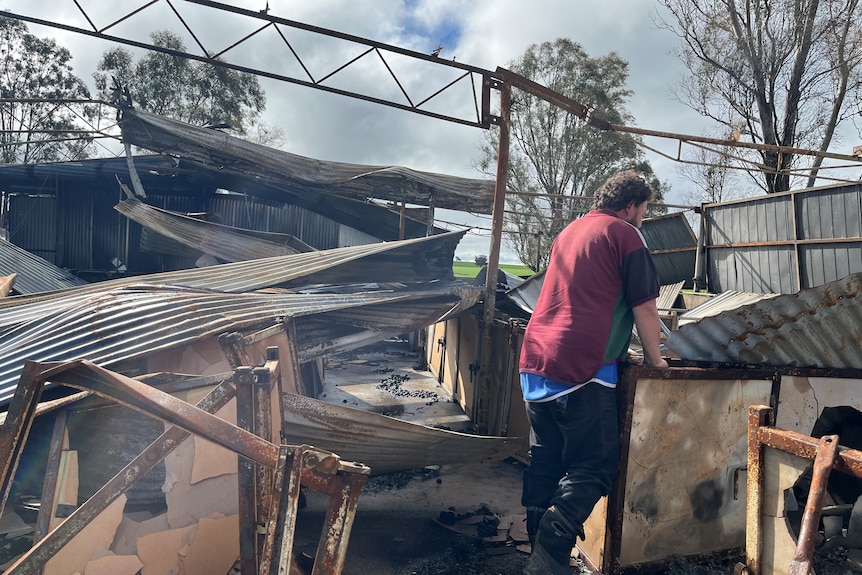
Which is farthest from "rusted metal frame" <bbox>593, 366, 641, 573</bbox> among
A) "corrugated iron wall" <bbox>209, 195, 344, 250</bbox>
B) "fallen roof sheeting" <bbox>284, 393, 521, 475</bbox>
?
"corrugated iron wall" <bbox>209, 195, 344, 250</bbox>

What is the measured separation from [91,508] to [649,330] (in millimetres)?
2368

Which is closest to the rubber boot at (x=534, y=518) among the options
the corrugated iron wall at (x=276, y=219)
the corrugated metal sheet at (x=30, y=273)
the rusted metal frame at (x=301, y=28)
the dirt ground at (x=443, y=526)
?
the dirt ground at (x=443, y=526)

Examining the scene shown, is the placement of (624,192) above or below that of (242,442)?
above

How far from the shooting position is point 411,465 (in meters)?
3.56

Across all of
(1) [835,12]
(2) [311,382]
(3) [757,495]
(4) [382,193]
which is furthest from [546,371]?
(1) [835,12]

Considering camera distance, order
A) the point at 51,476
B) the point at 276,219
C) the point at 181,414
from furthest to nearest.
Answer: the point at 276,219
the point at 51,476
the point at 181,414

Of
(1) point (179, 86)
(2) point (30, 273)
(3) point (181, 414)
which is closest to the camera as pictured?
(3) point (181, 414)

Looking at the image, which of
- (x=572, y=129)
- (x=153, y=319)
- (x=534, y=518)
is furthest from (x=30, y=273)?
(x=572, y=129)

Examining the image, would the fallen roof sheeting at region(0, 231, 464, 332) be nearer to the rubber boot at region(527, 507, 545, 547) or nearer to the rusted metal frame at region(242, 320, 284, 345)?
the rusted metal frame at region(242, 320, 284, 345)

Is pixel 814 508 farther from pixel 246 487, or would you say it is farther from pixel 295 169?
pixel 295 169

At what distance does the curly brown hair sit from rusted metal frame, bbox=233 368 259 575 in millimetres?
1986

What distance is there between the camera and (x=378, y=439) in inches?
124

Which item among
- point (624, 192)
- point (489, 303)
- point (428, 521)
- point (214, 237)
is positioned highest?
point (624, 192)

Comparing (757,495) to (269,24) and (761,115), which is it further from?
(761,115)
